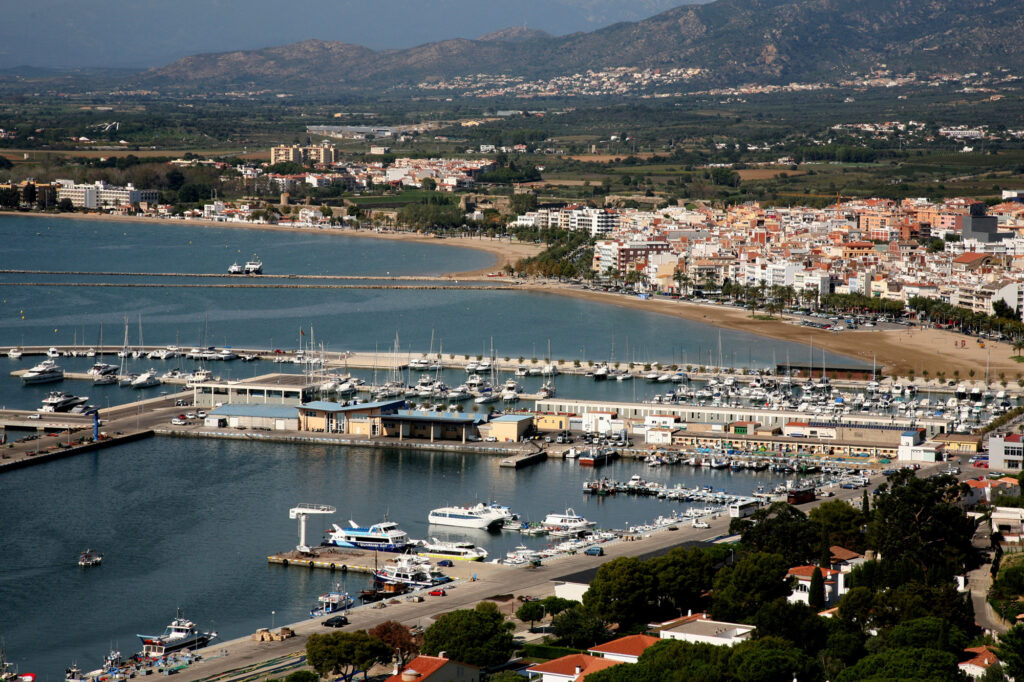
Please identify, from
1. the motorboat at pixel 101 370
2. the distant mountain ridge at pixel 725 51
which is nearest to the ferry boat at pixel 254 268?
the motorboat at pixel 101 370

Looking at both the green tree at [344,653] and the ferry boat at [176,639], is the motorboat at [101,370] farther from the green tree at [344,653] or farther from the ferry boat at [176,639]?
the green tree at [344,653]

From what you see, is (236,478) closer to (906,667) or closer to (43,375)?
(43,375)

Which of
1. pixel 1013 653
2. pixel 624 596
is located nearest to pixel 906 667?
pixel 1013 653

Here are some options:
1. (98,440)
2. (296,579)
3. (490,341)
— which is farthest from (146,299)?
(296,579)

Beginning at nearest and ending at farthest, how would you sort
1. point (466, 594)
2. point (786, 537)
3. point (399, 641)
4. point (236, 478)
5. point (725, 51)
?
point (399, 641) → point (466, 594) → point (786, 537) → point (236, 478) → point (725, 51)

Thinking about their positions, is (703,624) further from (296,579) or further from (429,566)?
(296,579)

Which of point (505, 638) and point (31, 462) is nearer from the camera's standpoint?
point (505, 638)
